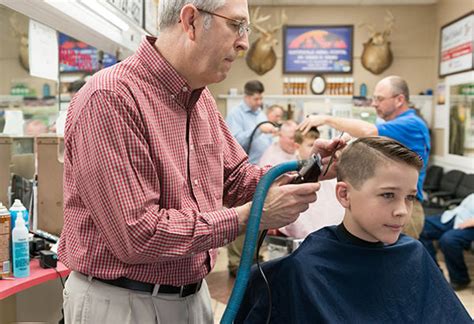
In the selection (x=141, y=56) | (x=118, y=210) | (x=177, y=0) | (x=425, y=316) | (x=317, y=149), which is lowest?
(x=425, y=316)

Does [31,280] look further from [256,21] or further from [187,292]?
[256,21]

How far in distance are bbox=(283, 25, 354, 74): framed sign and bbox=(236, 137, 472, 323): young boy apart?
603 centimetres

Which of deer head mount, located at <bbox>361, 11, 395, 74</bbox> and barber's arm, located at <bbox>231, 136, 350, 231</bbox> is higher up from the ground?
deer head mount, located at <bbox>361, 11, 395, 74</bbox>

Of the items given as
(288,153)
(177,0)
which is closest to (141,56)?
(177,0)

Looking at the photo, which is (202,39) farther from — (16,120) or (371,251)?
(16,120)

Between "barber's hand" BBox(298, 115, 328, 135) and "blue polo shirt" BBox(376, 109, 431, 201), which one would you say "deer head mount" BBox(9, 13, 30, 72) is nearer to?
"barber's hand" BBox(298, 115, 328, 135)

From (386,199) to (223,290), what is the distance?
3007 mm

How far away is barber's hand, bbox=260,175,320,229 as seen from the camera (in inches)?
52.0

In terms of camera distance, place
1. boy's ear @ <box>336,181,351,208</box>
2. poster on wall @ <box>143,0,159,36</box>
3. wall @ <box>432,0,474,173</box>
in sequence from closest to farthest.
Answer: boy's ear @ <box>336,181,351,208</box>
poster on wall @ <box>143,0,159,36</box>
wall @ <box>432,0,474,173</box>

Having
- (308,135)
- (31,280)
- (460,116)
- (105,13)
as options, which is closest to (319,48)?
(460,116)

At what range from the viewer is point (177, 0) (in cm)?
133

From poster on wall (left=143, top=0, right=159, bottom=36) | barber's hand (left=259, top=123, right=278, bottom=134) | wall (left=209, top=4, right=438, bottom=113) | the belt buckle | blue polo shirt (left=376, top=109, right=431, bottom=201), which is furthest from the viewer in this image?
wall (left=209, top=4, right=438, bottom=113)

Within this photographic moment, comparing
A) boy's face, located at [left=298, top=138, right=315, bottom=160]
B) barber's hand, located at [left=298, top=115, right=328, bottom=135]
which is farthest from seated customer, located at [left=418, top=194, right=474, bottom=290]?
barber's hand, located at [left=298, top=115, right=328, bottom=135]

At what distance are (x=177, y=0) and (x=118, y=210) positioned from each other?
56 cm
